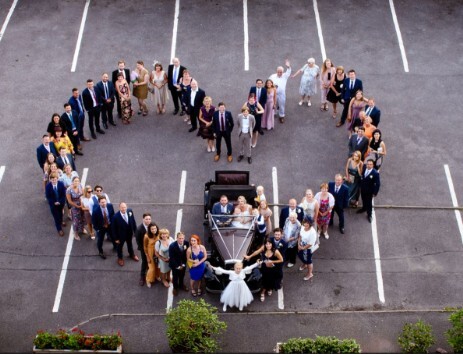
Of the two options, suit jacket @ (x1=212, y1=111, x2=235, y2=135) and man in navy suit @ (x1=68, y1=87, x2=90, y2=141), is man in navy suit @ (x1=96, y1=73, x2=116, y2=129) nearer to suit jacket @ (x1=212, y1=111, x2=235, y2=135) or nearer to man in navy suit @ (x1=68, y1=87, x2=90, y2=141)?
man in navy suit @ (x1=68, y1=87, x2=90, y2=141)

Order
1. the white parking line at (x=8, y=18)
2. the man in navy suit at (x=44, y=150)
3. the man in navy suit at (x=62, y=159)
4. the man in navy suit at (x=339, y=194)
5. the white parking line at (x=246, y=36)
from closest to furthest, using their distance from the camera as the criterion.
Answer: the man in navy suit at (x=339, y=194), the man in navy suit at (x=62, y=159), the man in navy suit at (x=44, y=150), the white parking line at (x=246, y=36), the white parking line at (x=8, y=18)

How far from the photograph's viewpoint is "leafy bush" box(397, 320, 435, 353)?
13078 mm

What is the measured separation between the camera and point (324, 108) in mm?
19609

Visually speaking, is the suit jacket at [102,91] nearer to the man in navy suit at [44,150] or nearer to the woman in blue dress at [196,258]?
the man in navy suit at [44,150]

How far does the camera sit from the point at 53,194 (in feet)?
50.1

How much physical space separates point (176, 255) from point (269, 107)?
602cm

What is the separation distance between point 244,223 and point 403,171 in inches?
198

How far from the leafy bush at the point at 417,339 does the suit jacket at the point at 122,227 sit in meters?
5.77

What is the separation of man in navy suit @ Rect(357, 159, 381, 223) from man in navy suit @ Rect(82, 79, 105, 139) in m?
7.05

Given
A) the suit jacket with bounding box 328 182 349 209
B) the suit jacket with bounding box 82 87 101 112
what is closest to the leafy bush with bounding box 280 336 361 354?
the suit jacket with bounding box 328 182 349 209

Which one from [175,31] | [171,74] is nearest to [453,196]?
[171,74]

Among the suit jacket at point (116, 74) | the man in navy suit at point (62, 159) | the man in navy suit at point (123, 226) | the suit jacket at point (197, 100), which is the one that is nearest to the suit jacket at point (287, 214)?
the man in navy suit at point (123, 226)

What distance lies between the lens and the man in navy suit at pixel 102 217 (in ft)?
47.9

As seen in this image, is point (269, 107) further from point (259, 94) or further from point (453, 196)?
point (453, 196)
